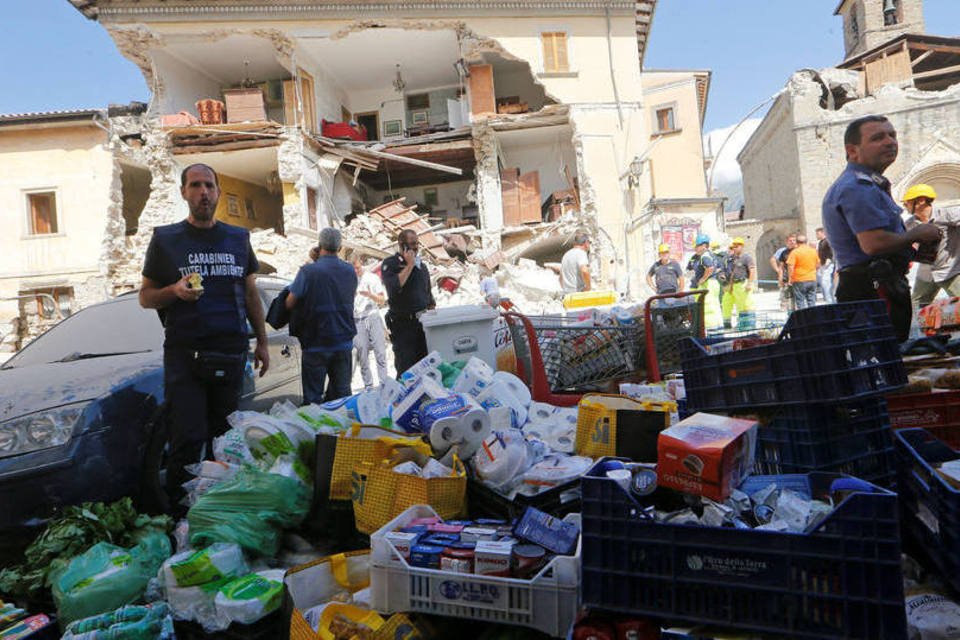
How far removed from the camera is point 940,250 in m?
5.23

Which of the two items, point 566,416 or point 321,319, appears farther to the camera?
point 321,319

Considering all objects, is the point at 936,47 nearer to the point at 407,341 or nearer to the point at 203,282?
the point at 407,341

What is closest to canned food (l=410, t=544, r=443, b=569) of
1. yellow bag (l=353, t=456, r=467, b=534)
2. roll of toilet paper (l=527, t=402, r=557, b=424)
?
yellow bag (l=353, t=456, r=467, b=534)

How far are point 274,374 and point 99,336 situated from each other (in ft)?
4.18

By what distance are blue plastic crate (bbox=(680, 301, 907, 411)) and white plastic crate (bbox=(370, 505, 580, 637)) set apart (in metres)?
0.92

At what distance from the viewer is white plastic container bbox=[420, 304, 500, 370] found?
193 inches

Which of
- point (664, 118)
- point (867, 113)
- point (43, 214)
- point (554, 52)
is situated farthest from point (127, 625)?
point (867, 113)

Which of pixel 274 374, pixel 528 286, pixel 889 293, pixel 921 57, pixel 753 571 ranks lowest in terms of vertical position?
pixel 753 571

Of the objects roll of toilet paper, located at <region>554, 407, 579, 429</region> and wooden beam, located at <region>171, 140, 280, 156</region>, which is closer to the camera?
roll of toilet paper, located at <region>554, 407, 579, 429</region>

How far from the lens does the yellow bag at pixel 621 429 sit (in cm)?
266

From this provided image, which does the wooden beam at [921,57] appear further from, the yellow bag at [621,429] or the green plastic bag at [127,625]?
the green plastic bag at [127,625]

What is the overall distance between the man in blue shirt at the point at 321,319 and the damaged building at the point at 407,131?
530 inches

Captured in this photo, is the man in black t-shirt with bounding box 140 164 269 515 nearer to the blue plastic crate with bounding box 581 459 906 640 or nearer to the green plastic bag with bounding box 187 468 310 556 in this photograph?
the green plastic bag with bounding box 187 468 310 556

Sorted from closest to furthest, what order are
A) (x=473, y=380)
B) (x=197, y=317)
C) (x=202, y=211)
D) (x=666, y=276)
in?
(x=197, y=317), (x=202, y=211), (x=473, y=380), (x=666, y=276)
